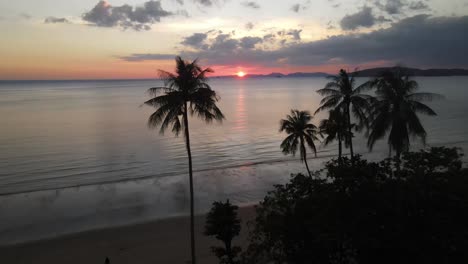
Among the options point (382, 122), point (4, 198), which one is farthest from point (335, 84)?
point (4, 198)

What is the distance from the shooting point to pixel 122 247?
21953 millimetres

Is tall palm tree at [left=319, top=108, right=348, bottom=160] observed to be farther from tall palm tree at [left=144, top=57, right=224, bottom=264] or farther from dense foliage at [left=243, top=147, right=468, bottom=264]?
dense foliage at [left=243, top=147, right=468, bottom=264]

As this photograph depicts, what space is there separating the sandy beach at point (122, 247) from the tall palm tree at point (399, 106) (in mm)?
11941

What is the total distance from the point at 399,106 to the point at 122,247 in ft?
65.7

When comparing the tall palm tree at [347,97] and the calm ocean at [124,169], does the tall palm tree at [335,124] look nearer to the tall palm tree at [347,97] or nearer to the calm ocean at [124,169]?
the tall palm tree at [347,97]

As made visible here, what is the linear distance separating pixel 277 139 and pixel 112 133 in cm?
3083

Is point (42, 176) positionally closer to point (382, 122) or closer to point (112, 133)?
point (112, 133)

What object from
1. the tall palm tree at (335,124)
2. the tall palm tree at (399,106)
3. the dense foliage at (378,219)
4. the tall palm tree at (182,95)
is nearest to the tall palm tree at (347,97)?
the tall palm tree at (335,124)

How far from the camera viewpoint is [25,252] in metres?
21.8

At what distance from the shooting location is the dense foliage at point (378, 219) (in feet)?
31.9

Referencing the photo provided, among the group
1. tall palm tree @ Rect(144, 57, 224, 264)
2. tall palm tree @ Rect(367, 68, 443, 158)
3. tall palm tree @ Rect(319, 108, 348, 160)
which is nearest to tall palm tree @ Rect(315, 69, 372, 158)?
tall palm tree @ Rect(319, 108, 348, 160)

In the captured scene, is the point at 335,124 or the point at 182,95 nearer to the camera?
the point at 182,95

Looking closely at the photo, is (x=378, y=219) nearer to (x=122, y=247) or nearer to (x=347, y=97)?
(x=347, y=97)

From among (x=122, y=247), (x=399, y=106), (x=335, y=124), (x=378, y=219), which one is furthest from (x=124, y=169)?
(x=378, y=219)
